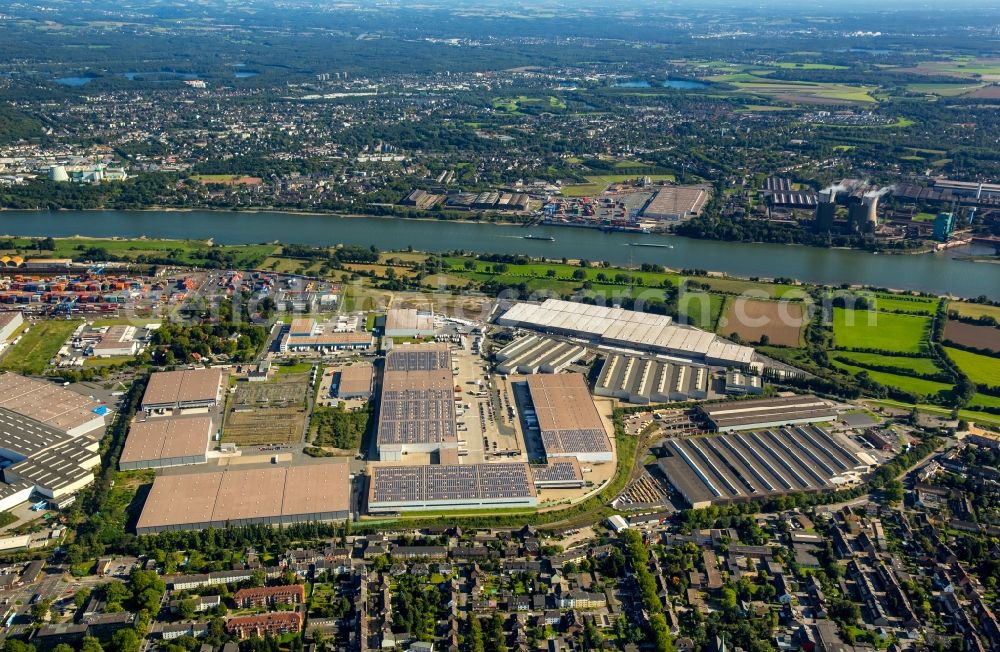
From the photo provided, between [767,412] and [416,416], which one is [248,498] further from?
[767,412]

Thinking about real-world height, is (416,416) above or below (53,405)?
above

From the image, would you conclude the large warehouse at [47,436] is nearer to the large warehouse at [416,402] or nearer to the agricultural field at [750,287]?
the large warehouse at [416,402]

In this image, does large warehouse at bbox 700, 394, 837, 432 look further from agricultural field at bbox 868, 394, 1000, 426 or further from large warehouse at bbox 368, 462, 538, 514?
large warehouse at bbox 368, 462, 538, 514

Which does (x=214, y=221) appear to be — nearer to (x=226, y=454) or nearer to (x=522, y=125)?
(x=226, y=454)

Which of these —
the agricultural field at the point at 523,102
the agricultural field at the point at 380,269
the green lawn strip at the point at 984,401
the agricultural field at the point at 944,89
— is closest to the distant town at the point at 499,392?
the green lawn strip at the point at 984,401

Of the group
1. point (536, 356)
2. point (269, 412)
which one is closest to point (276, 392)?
point (269, 412)

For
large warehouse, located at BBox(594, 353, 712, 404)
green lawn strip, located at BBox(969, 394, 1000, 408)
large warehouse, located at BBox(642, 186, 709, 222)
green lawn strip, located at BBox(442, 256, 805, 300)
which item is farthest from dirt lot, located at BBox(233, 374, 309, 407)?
large warehouse, located at BBox(642, 186, 709, 222)
